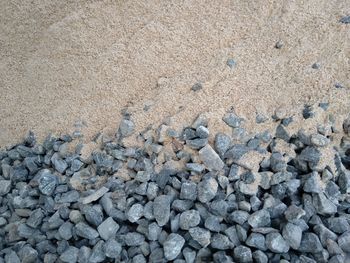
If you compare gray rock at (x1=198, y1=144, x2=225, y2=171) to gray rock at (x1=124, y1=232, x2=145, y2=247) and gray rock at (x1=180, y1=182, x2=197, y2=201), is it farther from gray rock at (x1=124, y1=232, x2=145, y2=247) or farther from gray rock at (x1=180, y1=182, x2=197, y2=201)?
gray rock at (x1=124, y1=232, x2=145, y2=247)

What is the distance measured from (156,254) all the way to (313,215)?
0.51 metres

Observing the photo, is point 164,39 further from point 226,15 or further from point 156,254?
point 156,254

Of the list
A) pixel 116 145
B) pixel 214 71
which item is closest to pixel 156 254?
pixel 116 145

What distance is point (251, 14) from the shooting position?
1579mm

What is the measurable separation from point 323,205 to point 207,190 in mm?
364

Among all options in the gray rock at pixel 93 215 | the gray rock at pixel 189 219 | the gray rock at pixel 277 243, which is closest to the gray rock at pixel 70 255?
the gray rock at pixel 93 215

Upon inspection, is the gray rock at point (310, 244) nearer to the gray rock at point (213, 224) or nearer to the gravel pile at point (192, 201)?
the gravel pile at point (192, 201)

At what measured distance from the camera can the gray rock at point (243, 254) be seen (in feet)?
3.77

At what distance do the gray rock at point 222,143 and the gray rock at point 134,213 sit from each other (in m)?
0.33

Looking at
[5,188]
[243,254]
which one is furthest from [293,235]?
[5,188]

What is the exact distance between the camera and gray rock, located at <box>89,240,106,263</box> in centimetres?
122

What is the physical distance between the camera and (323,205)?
1.21 meters

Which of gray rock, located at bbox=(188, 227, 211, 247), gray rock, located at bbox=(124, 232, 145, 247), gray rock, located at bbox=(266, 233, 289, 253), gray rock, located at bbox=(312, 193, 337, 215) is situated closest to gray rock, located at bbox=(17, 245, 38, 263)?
gray rock, located at bbox=(124, 232, 145, 247)

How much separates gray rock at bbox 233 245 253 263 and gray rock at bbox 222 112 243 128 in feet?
1.39
